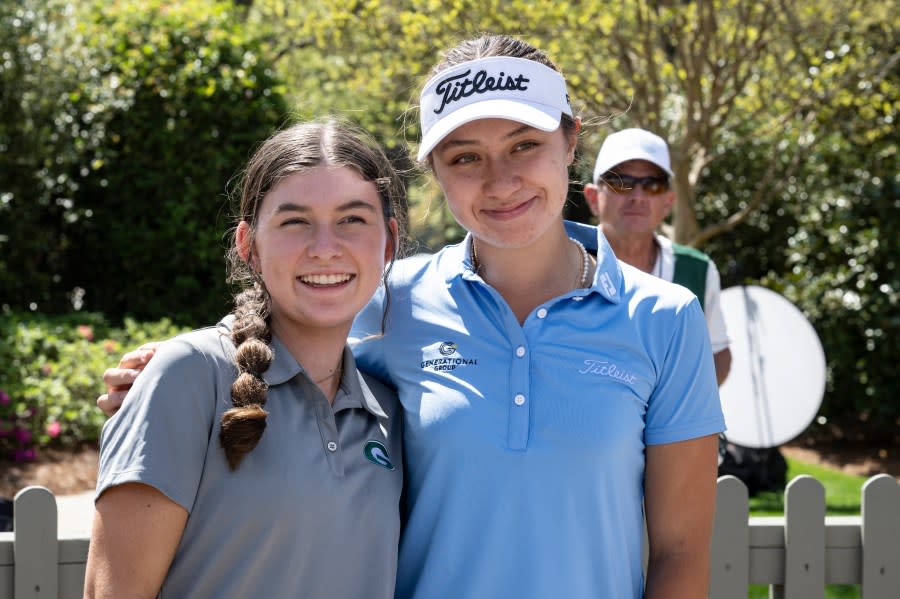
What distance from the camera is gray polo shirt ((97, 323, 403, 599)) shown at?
192 cm

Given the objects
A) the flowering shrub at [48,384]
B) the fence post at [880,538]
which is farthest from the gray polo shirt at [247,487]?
the flowering shrub at [48,384]

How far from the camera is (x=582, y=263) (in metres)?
2.47

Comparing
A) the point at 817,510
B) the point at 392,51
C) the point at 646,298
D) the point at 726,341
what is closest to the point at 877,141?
the point at 392,51

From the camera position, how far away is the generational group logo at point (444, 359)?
227 cm

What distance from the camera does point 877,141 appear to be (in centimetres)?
988

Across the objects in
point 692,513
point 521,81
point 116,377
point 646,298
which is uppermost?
point 521,81

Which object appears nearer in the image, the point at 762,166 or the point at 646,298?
the point at 646,298

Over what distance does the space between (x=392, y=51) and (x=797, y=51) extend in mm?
3631

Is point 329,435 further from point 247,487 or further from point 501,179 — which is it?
point 501,179

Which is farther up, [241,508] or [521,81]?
[521,81]

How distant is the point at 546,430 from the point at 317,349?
525 mm

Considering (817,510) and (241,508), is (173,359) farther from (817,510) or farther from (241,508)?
(817,510)

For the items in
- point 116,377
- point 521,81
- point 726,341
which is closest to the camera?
point 116,377

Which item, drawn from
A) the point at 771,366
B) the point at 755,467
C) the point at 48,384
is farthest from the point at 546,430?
the point at 48,384
